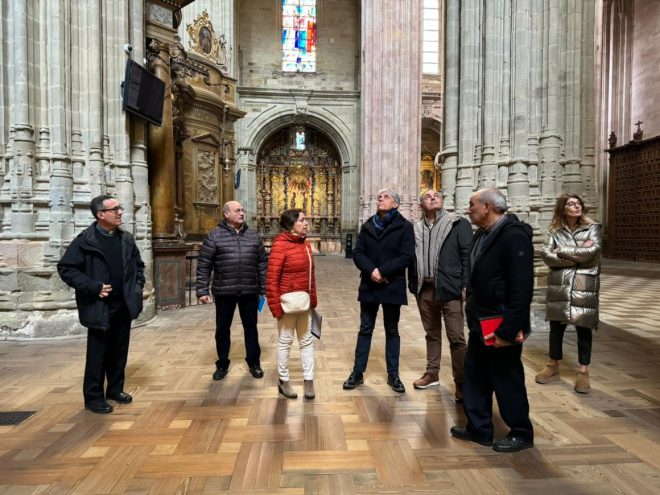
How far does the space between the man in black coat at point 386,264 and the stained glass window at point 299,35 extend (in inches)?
977

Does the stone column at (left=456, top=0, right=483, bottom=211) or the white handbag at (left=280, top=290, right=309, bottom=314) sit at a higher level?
the stone column at (left=456, top=0, right=483, bottom=211)

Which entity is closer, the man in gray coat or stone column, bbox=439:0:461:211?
the man in gray coat

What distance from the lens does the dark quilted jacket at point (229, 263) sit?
4.61 m

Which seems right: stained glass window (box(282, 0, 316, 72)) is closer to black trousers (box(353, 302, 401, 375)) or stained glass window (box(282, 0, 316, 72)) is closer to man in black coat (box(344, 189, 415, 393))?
man in black coat (box(344, 189, 415, 393))

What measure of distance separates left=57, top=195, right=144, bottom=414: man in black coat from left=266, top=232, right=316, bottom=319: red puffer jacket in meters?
1.13

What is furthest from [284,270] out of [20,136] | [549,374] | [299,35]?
[299,35]

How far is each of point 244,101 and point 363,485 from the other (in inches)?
1001

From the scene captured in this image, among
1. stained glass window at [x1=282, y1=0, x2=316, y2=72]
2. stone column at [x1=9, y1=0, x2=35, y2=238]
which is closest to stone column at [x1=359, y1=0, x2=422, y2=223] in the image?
stained glass window at [x1=282, y1=0, x2=316, y2=72]

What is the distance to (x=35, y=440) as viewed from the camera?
3.38 metres

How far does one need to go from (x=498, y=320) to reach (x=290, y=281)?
1.74m

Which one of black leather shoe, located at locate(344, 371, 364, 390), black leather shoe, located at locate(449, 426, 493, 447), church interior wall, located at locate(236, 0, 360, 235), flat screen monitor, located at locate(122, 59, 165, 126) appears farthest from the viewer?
church interior wall, located at locate(236, 0, 360, 235)

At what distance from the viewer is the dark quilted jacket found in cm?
461

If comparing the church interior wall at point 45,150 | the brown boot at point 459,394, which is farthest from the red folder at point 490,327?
the church interior wall at point 45,150

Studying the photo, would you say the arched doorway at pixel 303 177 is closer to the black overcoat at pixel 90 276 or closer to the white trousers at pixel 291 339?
the white trousers at pixel 291 339
